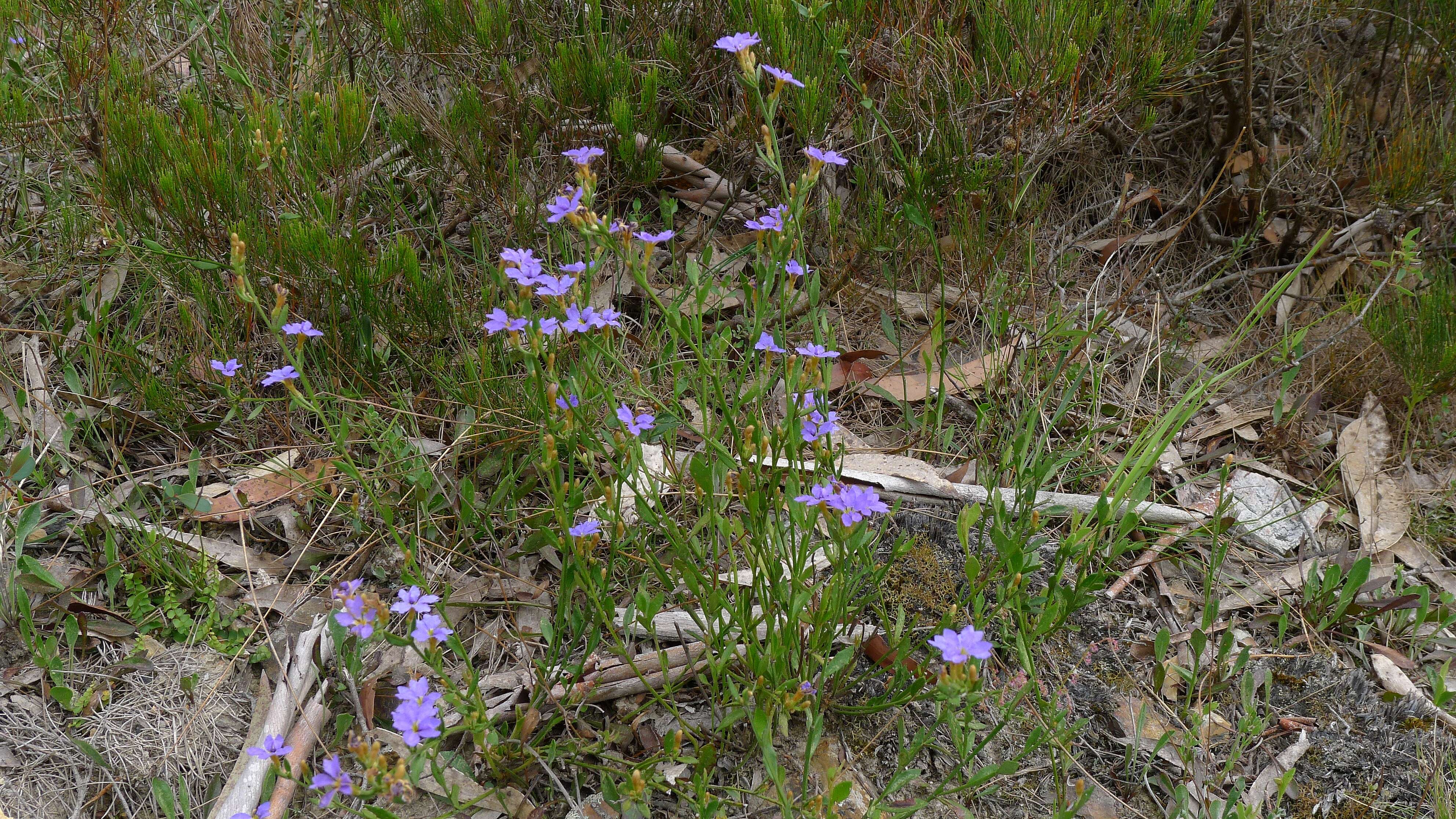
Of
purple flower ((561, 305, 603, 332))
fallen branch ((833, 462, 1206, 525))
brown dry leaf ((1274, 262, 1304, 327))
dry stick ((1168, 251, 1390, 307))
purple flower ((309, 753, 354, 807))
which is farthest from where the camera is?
brown dry leaf ((1274, 262, 1304, 327))

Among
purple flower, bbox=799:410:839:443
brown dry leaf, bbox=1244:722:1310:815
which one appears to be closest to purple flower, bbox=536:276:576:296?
purple flower, bbox=799:410:839:443

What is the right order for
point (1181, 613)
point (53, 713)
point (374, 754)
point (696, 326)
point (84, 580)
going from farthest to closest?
point (1181, 613)
point (84, 580)
point (53, 713)
point (696, 326)
point (374, 754)

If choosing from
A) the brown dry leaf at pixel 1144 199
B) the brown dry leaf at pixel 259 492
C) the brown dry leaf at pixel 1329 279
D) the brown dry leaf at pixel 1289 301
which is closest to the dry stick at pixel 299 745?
the brown dry leaf at pixel 259 492

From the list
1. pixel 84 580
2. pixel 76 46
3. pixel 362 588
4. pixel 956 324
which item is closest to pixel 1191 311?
pixel 956 324

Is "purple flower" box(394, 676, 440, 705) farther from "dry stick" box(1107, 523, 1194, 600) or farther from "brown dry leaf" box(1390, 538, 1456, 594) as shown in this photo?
"brown dry leaf" box(1390, 538, 1456, 594)

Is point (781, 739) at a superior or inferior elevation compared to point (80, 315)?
inferior

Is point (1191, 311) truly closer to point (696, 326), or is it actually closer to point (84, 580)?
point (696, 326)

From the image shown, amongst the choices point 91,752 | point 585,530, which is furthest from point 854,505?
point 91,752
